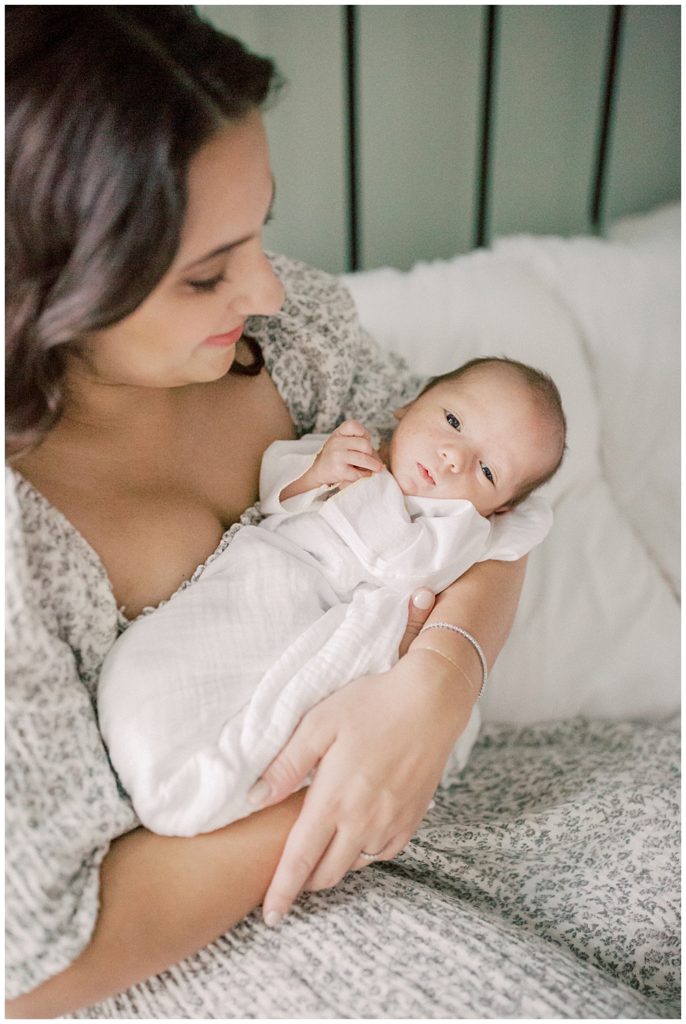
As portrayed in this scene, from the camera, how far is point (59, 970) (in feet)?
2.45

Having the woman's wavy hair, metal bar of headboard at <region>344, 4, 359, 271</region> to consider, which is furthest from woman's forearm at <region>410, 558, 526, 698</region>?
metal bar of headboard at <region>344, 4, 359, 271</region>

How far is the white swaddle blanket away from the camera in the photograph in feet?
2.66

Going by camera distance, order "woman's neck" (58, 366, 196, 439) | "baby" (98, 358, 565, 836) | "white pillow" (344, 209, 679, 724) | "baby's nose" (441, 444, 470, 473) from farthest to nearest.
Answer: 1. "white pillow" (344, 209, 679, 724)
2. "baby's nose" (441, 444, 470, 473)
3. "woman's neck" (58, 366, 196, 439)
4. "baby" (98, 358, 565, 836)

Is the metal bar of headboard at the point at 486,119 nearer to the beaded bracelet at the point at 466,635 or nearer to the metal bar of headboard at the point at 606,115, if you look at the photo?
the metal bar of headboard at the point at 606,115

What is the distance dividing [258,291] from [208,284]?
0.19 ft

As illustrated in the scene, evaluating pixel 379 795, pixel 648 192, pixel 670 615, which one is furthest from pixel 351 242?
pixel 379 795

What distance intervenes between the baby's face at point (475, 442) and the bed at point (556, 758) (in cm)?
36

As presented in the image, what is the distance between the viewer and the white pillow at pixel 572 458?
1347 millimetres

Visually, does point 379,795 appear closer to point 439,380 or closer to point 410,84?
→ point 439,380

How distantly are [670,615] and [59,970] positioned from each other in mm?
1079

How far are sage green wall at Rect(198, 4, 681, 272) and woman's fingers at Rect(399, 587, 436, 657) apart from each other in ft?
3.03

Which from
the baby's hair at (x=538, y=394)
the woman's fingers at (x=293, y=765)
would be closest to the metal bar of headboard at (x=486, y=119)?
the baby's hair at (x=538, y=394)

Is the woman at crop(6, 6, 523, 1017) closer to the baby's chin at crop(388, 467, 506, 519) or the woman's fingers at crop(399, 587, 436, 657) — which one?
the woman's fingers at crop(399, 587, 436, 657)

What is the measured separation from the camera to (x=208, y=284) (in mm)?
825
